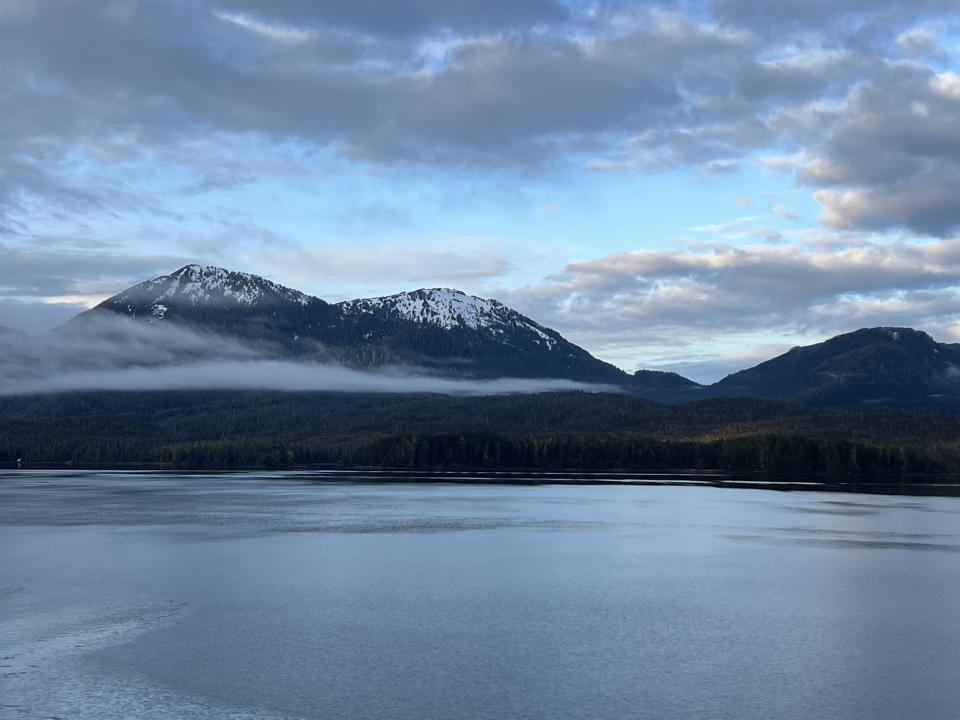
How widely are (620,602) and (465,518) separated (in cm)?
4739

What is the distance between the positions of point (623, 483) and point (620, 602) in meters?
122

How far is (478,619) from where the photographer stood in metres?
44.1

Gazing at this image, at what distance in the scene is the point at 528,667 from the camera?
35438mm

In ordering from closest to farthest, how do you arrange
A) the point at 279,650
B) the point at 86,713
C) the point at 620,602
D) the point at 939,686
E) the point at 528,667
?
1. the point at 86,713
2. the point at 939,686
3. the point at 528,667
4. the point at 279,650
5. the point at 620,602

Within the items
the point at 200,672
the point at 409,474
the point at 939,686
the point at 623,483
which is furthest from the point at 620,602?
the point at 409,474

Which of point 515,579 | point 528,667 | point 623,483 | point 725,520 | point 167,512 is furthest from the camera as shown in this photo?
point 623,483

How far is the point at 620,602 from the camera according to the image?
48.6 meters

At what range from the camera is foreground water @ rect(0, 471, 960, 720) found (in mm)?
31438

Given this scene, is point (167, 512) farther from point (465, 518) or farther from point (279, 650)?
point (279, 650)

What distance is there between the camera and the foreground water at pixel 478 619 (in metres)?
31.4

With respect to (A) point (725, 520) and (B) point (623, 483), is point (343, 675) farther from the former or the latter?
(B) point (623, 483)

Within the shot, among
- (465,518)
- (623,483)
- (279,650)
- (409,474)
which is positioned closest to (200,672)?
(279,650)

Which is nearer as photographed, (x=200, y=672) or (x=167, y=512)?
(x=200, y=672)

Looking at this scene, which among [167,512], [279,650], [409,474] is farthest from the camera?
[409,474]
